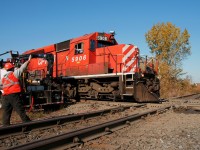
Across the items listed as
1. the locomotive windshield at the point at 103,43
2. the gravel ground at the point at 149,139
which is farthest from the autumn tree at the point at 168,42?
the gravel ground at the point at 149,139

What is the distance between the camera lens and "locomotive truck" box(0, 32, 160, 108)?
1143cm

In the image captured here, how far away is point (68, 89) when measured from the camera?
14.8 metres

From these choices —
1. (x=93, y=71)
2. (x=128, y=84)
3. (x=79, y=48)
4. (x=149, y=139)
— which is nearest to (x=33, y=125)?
(x=149, y=139)

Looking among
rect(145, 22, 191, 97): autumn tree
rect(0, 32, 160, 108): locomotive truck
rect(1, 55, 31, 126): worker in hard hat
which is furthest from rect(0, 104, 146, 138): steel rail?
rect(145, 22, 191, 97): autumn tree

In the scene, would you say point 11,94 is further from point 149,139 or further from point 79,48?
point 79,48

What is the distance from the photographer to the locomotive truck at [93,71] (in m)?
11.4

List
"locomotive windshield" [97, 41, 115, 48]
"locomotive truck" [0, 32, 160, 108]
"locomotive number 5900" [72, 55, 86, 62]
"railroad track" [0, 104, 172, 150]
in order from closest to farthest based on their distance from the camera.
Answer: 1. "railroad track" [0, 104, 172, 150]
2. "locomotive truck" [0, 32, 160, 108]
3. "locomotive number 5900" [72, 55, 86, 62]
4. "locomotive windshield" [97, 41, 115, 48]

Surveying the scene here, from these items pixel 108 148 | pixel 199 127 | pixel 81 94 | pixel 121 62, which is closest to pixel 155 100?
pixel 121 62

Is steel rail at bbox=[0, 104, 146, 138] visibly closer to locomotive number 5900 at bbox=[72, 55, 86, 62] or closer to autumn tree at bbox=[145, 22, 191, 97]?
locomotive number 5900 at bbox=[72, 55, 86, 62]

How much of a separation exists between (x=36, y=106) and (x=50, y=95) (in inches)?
28.2

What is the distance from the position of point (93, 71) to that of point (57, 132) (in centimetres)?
798

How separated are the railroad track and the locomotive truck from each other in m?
3.48

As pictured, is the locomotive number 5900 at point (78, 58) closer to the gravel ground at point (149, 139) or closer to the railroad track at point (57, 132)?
the railroad track at point (57, 132)

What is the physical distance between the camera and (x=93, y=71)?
44.2 feet
